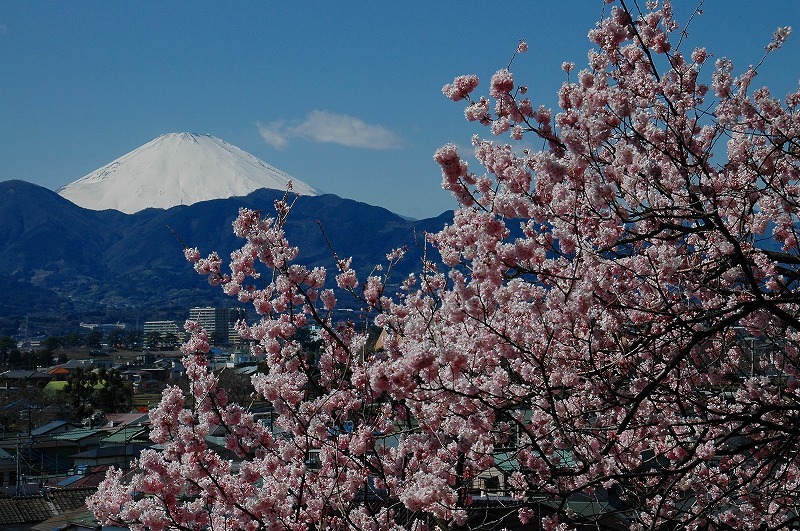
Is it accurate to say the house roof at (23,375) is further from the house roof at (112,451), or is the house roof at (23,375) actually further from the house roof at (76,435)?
the house roof at (112,451)

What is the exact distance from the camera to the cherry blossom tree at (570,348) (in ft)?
11.8

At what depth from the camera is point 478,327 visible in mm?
3912

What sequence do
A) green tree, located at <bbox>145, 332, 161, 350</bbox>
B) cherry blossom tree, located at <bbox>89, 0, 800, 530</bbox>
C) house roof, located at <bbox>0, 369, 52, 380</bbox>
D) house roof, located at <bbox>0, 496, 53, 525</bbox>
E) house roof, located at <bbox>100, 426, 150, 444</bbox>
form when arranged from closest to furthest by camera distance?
1. cherry blossom tree, located at <bbox>89, 0, 800, 530</bbox>
2. house roof, located at <bbox>0, 496, 53, 525</bbox>
3. house roof, located at <bbox>100, 426, 150, 444</bbox>
4. house roof, located at <bbox>0, 369, 52, 380</bbox>
5. green tree, located at <bbox>145, 332, 161, 350</bbox>

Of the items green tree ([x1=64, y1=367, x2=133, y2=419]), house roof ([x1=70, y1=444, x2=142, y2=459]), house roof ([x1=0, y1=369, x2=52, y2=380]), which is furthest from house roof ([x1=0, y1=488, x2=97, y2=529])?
house roof ([x1=0, y1=369, x2=52, y2=380])

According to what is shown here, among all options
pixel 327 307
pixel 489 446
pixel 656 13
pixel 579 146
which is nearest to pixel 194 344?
pixel 327 307

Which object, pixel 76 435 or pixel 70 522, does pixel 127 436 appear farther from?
pixel 70 522

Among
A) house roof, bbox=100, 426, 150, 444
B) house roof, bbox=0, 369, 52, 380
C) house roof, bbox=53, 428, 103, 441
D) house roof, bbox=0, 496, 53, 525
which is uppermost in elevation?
house roof, bbox=0, 369, 52, 380

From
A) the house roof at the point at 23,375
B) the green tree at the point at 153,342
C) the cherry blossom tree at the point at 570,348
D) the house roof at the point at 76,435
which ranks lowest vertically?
the house roof at the point at 76,435

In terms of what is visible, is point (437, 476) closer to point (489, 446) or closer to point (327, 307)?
point (489, 446)

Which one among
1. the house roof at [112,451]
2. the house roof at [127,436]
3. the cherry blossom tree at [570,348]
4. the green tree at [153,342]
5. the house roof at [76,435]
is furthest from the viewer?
the green tree at [153,342]

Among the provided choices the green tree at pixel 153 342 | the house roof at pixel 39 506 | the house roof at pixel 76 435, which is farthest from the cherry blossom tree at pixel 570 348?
the green tree at pixel 153 342

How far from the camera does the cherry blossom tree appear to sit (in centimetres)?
360

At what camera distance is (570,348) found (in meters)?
4.42

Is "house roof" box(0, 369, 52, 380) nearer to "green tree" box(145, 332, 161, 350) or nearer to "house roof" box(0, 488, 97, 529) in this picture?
"house roof" box(0, 488, 97, 529)
